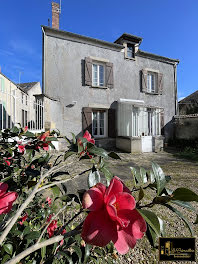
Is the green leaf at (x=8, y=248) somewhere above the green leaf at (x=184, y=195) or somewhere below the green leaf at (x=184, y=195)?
below

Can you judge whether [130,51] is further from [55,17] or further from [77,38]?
[55,17]

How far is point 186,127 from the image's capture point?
9.04 meters

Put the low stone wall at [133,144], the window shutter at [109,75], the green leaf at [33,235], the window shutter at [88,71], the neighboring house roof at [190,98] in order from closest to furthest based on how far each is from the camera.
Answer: the green leaf at [33,235], the low stone wall at [133,144], the window shutter at [88,71], the window shutter at [109,75], the neighboring house roof at [190,98]

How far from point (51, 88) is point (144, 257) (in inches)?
288

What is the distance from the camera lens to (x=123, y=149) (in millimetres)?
7652

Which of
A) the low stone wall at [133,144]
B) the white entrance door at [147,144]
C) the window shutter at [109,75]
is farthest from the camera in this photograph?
the window shutter at [109,75]

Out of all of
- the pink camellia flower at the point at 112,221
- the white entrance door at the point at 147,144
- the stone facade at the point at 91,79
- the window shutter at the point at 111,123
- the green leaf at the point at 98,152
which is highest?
the stone facade at the point at 91,79

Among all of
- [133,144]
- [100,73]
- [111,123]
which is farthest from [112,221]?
[100,73]

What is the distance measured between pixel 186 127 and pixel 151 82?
367 centimetres

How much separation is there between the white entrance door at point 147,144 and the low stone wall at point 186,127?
2.88m

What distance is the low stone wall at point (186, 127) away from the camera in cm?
858

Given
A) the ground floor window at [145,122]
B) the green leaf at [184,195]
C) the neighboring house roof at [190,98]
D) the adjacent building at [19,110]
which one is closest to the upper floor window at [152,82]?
the ground floor window at [145,122]

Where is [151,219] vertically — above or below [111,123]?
below

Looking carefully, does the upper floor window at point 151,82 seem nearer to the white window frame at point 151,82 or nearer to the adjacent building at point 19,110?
the white window frame at point 151,82
